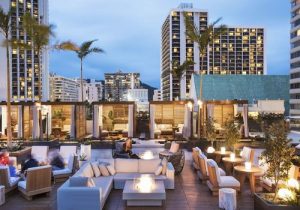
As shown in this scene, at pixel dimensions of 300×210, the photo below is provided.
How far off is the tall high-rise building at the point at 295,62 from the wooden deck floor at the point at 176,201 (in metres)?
63.6

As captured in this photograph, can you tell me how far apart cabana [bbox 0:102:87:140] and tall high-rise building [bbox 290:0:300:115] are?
55562 mm

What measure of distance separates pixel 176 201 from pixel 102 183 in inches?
76.1

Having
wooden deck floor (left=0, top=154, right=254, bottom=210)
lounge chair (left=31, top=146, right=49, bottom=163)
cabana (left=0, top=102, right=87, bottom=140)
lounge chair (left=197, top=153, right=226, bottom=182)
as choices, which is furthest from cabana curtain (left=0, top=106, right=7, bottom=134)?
lounge chair (left=197, top=153, right=226, bottom=182)

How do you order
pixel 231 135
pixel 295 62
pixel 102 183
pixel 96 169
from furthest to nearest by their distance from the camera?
pixel 295 62 < pixel 231 135 < pixel 96 169 < pixel 102 183

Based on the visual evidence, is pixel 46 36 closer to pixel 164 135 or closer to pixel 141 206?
pixel 164 135

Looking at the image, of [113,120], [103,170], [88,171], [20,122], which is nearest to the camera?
[88,171]

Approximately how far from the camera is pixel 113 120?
78.5 feet

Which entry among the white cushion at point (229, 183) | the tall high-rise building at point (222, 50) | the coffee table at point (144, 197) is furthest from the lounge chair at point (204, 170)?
the tall high-rise building at point (222, 50)

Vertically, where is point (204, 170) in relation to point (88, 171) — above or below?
below

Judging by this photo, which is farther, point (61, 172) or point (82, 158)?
point (82, 158)

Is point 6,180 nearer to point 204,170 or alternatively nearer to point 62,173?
point 62,173

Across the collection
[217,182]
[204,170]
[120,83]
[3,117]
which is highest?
[120,83]

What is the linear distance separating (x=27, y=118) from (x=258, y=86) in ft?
118

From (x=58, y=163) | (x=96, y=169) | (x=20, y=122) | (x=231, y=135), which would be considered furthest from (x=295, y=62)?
(x=96, y=169)
